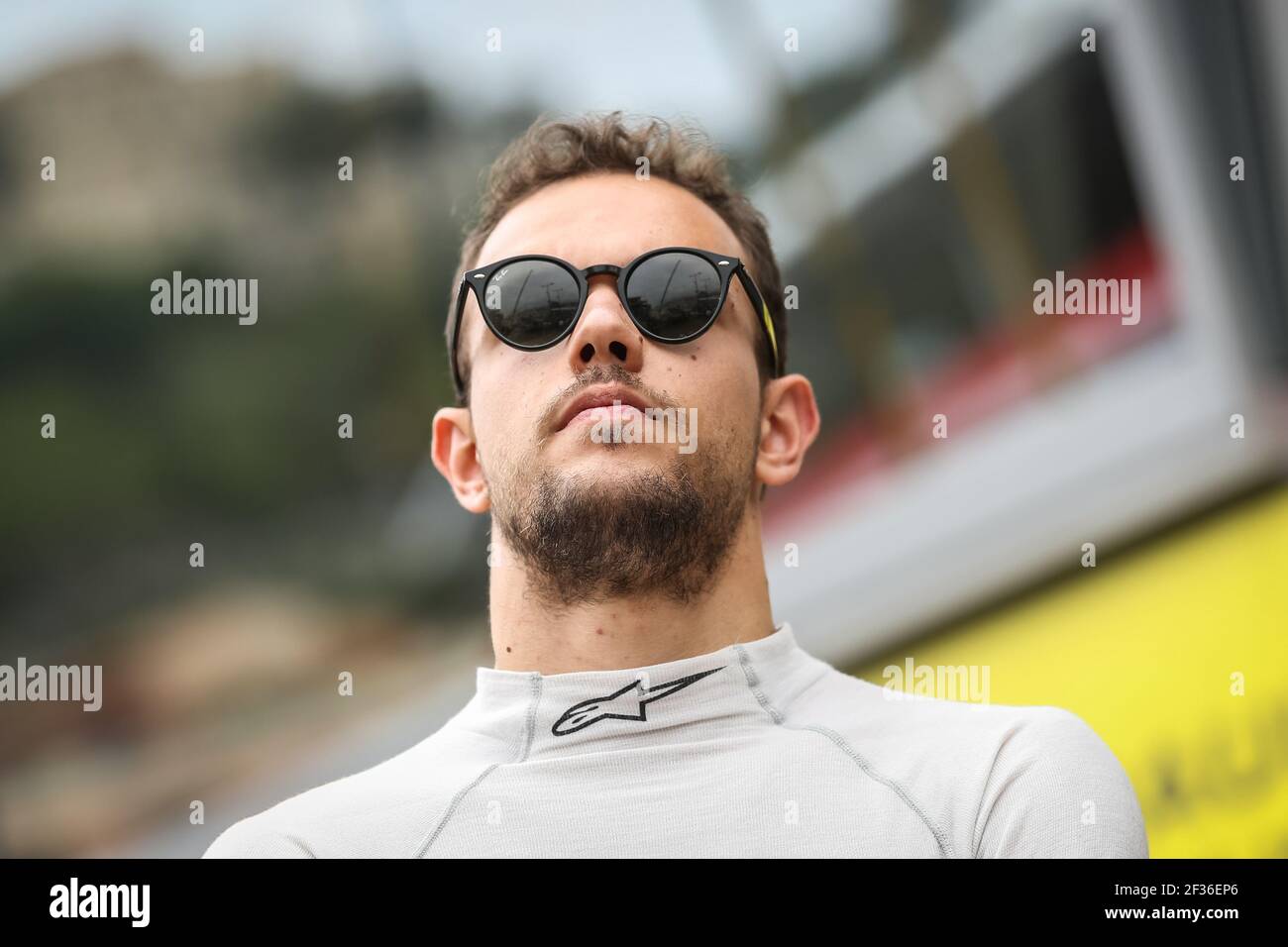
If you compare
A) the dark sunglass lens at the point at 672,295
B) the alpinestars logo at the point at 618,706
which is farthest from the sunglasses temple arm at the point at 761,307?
the alpinestars logo at the point at 618,706

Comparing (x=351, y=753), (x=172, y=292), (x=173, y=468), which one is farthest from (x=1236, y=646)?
(x=172, y=292)

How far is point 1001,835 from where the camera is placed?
1.52m

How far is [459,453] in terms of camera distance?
210cm

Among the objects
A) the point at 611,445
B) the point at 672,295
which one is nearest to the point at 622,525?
the point at 611,445

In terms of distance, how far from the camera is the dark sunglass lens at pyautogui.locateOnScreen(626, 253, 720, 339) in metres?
1.86

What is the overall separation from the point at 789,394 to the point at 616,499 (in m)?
0.48

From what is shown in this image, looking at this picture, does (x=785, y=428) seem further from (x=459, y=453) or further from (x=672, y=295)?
(x=459, y=453)

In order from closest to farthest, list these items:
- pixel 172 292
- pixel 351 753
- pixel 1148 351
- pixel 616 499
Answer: pixel 616 499
pixel 1148 351
pixel 351 753
pixel 172 292

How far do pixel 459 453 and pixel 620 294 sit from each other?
439mm

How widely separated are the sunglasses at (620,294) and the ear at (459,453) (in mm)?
241

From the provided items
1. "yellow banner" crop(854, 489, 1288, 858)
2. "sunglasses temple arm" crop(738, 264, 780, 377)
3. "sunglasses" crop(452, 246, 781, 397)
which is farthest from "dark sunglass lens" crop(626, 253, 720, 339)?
"yellow banner" crop(854, 489, 1288, 858)

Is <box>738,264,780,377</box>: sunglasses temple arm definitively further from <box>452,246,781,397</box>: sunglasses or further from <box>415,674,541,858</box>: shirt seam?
<box>415,674,541,858</box>: shirt seam
